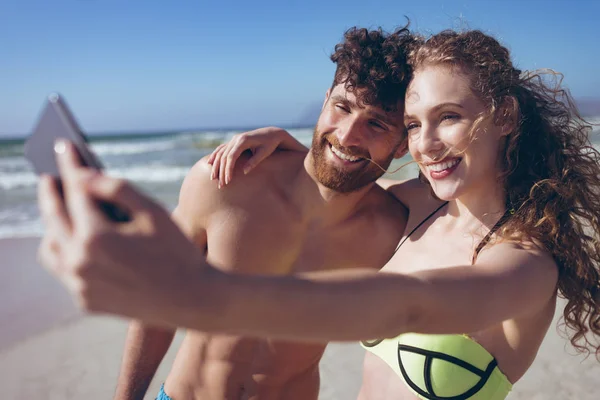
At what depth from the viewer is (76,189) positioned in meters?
0.79

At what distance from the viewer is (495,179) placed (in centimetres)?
209

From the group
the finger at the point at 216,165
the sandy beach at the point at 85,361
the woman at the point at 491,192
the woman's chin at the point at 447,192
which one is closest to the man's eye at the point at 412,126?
the woman at the point at 491,192

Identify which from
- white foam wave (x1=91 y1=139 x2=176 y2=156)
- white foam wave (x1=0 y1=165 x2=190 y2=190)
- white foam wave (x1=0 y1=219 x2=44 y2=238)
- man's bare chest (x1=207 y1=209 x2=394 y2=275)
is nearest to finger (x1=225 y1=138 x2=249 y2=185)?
man's bare chest (x1=207 y1=209 x2=394 y2=275)

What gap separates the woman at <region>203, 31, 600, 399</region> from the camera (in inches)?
74.7

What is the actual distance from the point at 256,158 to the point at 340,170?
1.50 feet

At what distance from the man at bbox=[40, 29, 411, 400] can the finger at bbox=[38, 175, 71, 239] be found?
5.70ft

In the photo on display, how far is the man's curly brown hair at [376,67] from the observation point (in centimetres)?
251

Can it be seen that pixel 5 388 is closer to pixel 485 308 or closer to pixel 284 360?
pixel 284 360

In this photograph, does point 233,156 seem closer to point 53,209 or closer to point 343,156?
point 343,156

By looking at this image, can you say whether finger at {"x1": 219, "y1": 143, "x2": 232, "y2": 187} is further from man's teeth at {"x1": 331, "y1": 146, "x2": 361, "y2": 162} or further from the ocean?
the ocean

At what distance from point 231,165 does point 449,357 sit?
4.56 ft

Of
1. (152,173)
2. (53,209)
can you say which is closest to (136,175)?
(152,173)

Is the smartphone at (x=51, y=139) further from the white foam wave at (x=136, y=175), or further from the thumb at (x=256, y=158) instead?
the white foam wave at (x=136, y=175)

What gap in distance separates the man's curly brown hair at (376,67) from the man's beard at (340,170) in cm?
26
